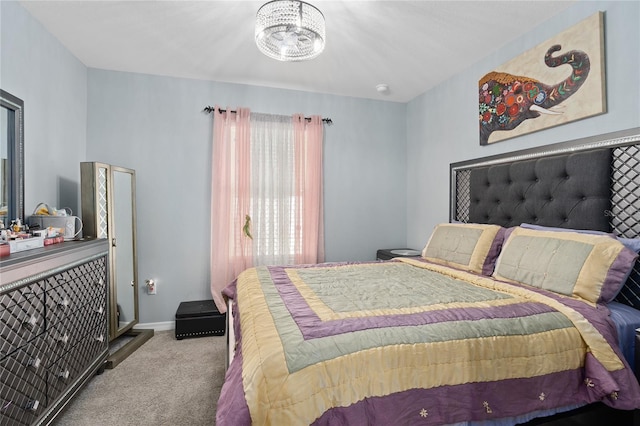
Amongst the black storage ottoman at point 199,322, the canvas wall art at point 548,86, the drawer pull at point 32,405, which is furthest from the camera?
the black storage ottoman at point 199,322

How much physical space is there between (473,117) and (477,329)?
7.10 feet

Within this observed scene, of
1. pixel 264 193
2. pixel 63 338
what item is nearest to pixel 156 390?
pixel 63 338

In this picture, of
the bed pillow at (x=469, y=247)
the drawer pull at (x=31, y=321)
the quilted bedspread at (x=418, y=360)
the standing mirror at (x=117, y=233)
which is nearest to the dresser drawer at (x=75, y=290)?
the drawer pull at (x=31, y=321)

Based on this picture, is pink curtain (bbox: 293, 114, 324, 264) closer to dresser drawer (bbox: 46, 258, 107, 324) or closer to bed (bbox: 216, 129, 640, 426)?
bed (bbox: 216, 129, 640, 426)

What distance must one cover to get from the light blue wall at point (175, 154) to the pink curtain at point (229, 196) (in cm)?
12

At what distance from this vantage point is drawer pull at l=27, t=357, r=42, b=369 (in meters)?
1.43

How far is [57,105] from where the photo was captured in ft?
8.02

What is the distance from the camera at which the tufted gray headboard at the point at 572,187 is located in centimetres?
166

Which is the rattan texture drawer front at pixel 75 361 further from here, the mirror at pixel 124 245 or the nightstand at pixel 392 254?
the nightstand at pixel 392 254

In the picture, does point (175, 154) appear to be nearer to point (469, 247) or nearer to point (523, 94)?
point (469, 247)

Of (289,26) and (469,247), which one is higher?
(289,26)

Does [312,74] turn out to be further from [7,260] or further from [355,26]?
[7,260]

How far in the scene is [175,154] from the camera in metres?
3.12

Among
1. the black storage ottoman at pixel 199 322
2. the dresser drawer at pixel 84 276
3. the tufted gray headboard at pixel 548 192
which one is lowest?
the black storage ottoman at pixel 199 322
